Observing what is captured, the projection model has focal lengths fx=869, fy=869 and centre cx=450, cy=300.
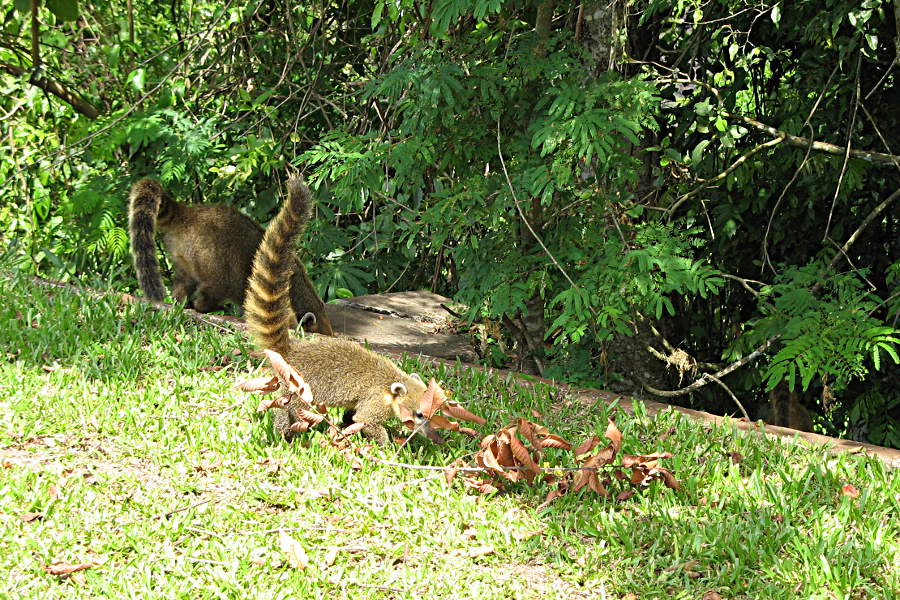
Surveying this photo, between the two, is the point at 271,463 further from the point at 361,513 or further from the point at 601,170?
the point at 601,170

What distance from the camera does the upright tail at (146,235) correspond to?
18.5 feet

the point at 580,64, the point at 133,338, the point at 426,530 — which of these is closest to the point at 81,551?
the point at 426,530

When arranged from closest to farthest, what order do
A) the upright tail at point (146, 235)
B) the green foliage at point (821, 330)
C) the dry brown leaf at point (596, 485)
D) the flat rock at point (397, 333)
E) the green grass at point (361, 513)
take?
1. the green grass at point (361, 513)
2. the dry brown leaf at point (596, 485)
3. the green foliage at point (821, 330)
4. the upright tail at point (146, 235)
5. the flat rock at point (397, 333)

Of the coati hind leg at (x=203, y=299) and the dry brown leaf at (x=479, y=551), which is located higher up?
the coati hind leg at (x=203, y=299)

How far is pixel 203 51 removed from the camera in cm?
820

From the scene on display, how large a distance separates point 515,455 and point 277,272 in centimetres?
135

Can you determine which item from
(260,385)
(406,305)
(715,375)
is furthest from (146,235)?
(715,375)

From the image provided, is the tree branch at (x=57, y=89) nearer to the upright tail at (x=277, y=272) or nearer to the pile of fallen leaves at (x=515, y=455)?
the upright tail at (x=277, y=272)

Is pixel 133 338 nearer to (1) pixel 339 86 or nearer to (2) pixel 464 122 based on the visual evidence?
(2) pixel 464 122

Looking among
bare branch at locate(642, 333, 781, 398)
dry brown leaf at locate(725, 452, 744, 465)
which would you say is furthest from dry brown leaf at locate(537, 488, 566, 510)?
bare branch at locate(642, 333, 781, 398)

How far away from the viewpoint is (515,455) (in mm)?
3537

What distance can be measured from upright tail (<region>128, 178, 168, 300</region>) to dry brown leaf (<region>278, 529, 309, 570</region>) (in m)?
2.92

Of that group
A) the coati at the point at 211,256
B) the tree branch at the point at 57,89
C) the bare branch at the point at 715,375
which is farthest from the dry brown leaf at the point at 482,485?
the tree branch at the point at 57,89

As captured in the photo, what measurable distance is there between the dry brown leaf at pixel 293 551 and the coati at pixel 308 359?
2.62ft
